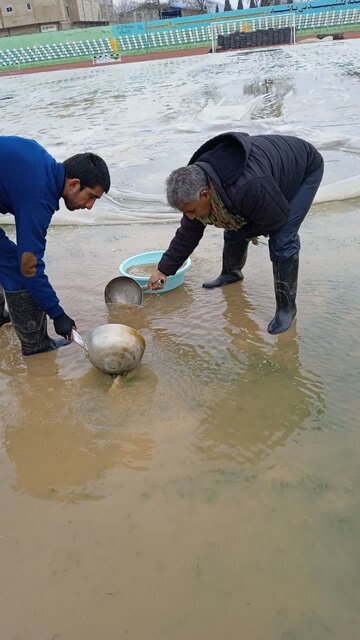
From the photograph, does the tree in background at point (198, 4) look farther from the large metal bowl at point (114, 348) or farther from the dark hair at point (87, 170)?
the large metal bowl at point (114, 348)

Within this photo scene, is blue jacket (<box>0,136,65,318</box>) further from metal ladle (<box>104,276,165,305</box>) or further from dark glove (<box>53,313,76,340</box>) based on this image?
metal ladle (<box>104,276,165,305</box>)

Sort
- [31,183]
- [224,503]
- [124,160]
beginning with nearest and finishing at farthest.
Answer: [224,503]
[31,183]
[124,160]

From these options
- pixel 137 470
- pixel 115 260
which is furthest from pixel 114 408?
pixel 115 260

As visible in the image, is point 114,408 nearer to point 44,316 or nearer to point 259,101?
point 44,316

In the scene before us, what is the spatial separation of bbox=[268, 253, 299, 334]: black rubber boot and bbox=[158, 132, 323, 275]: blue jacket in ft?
0.98

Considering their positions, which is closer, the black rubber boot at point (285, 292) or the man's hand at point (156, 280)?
the black rubber boot at point (285, 292)

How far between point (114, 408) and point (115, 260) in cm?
239

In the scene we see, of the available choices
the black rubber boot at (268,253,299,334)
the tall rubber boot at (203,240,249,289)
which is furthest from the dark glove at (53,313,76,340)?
the tall rubber boot at (203,240,249,289)

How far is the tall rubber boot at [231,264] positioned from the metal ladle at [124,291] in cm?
66

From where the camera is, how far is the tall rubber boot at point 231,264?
4.09 m

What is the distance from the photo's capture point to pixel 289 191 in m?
3.31

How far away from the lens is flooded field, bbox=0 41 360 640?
1821 mm

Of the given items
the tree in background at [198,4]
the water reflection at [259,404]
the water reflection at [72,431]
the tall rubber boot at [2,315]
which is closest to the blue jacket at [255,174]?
the water reflection at [259,404]

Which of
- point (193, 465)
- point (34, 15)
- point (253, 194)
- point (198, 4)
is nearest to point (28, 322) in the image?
point (193, 465)
